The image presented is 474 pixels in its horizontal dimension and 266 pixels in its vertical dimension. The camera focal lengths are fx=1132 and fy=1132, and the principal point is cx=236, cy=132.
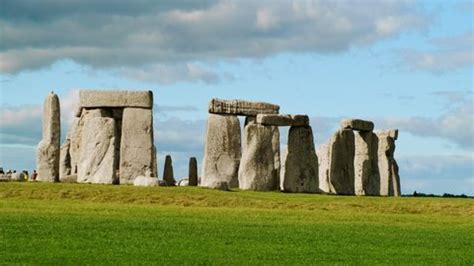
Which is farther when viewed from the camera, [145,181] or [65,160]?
[65,160]

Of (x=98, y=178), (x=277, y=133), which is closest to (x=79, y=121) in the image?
(x=98, y=178)

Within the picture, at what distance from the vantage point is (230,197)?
1587 inches

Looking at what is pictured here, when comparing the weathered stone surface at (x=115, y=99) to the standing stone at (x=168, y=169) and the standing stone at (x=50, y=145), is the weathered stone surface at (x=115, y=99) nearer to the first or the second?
the standing stone at (x=50, y=145)

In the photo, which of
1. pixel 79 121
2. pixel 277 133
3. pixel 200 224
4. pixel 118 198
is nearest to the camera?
pixel 200 224

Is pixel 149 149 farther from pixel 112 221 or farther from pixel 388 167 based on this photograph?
pixel 112 221

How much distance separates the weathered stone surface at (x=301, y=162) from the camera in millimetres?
47719

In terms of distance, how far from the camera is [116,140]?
48.8m

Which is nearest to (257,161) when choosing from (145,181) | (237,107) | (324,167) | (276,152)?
(276,152)

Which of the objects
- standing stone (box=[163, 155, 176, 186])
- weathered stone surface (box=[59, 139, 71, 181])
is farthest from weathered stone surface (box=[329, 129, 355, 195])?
weathered stone surface (box=[59, 139, 71, 181])

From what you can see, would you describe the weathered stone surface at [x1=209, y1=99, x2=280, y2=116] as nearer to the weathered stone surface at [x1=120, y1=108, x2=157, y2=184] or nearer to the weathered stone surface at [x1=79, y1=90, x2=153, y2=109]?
the weathered stone surface at [x1=79, y1=90, x2=153, y2=109]

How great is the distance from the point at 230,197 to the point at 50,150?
30.9 ft

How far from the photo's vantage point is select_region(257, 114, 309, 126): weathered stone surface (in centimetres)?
A: 4709

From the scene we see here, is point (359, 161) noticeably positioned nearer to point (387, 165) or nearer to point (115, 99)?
point (387, 165)

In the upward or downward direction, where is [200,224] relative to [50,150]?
downward
